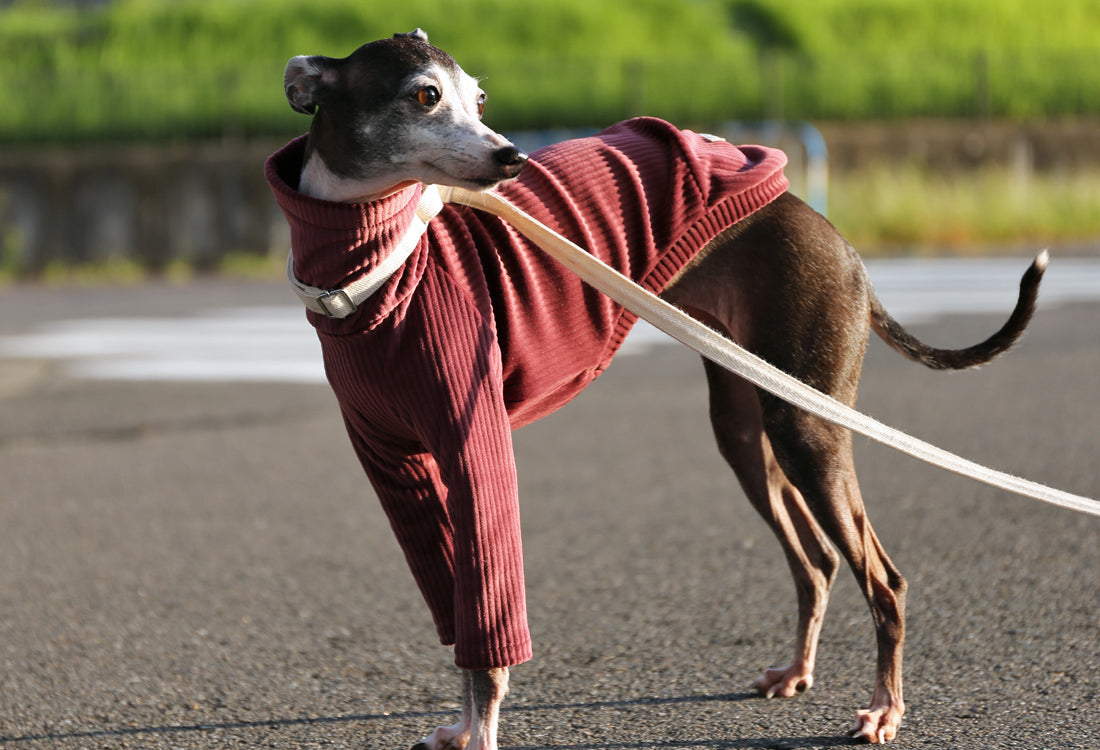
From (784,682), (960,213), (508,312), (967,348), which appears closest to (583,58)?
(960,213)

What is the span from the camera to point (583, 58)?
758 inches

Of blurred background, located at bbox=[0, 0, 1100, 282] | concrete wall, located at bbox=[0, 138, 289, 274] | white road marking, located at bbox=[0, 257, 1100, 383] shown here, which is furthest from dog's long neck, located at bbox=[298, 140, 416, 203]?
concrete wall, located at bbox=[0, 138, 289, 274]

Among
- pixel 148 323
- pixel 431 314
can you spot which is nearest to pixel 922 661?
pixel 431 314

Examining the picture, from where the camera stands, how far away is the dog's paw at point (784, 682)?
3.62 m

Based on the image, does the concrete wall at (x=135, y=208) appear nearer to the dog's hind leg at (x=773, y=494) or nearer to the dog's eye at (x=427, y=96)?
the dog's hind leg at (x=773, y=494)

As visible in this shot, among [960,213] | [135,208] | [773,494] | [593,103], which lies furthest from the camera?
[593,103]

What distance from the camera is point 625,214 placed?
331 centimetres

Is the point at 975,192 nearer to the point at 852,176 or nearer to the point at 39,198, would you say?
the point at 852,176

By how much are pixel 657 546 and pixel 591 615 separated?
810 millimetres

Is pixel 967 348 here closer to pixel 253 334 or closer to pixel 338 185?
pixel 338 185

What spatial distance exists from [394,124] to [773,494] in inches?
63.6

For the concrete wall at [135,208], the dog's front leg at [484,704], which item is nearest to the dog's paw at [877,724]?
the dog's front leg at [484,704]

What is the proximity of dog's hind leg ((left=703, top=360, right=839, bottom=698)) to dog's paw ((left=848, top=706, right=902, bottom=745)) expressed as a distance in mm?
409

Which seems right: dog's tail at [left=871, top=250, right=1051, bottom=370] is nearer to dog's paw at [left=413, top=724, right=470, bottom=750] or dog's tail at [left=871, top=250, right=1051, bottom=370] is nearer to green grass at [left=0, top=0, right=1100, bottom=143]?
dog's paw at [left=413, top=724, right=470, bottom=750]
